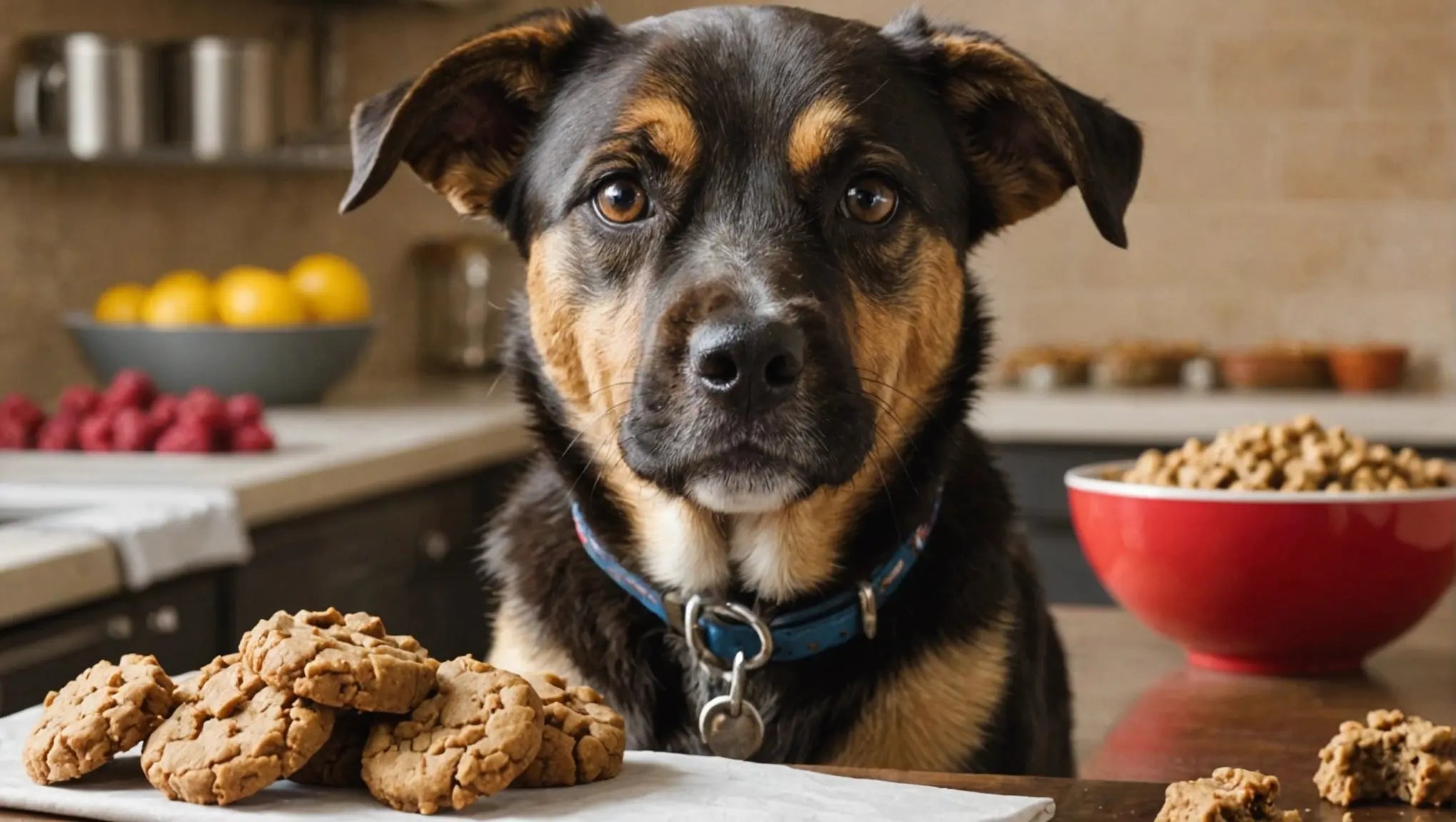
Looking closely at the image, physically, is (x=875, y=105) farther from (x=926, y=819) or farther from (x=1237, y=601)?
(x=926, y=819)

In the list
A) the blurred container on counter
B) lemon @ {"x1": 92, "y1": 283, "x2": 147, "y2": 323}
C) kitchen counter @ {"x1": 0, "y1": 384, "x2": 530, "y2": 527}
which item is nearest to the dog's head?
kitchen counter @ {"x1": 0, "y1": 384, "x2": 530, "y2": 527}

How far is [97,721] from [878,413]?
2.30 ft

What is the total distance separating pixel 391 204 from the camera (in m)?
4.20

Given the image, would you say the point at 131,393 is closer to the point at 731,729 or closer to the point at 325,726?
the point at 731,729

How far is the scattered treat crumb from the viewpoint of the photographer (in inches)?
55.5

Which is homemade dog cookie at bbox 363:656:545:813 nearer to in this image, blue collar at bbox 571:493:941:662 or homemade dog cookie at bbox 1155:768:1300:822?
homemade dog cookie at bbox 1155:768:1300:822

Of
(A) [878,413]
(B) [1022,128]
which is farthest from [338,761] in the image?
(B) [1022,128]

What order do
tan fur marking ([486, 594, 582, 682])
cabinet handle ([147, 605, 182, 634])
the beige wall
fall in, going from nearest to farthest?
tan fur marking ([486, 594, 582, 682]) < cabinet handle ([147, 605, 182, 634]) < the beige wall

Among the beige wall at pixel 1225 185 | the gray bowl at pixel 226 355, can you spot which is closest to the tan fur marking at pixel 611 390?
the gray bowl at pixel 226 355

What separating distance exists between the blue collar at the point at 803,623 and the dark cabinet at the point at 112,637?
83 cm

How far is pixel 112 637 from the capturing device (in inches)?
78.0

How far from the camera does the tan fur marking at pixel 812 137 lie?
4.41 ft

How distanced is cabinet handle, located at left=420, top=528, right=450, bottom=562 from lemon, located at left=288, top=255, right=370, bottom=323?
0.48m

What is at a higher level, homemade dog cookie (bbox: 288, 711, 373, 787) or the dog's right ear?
the dog's right ear
